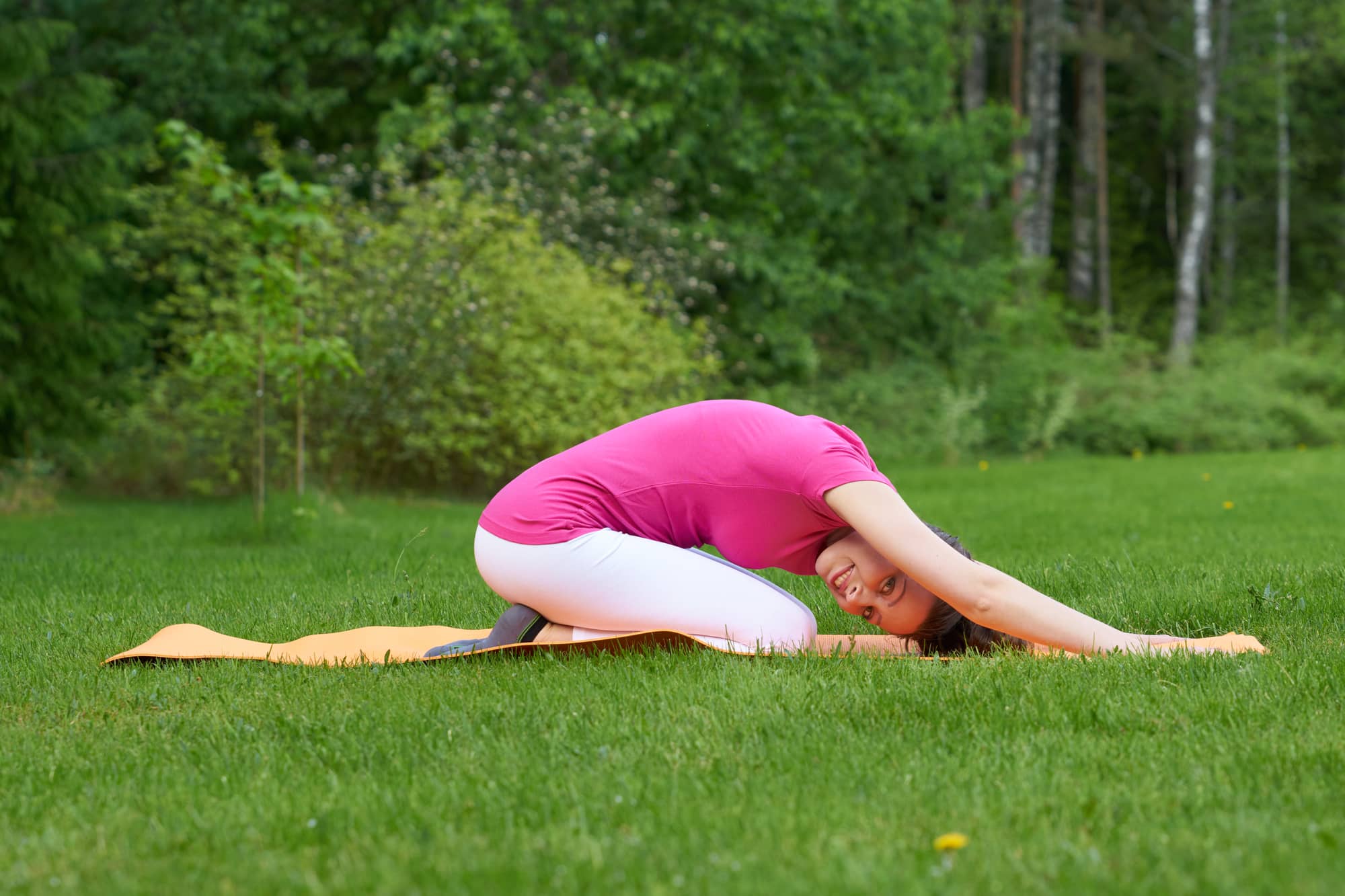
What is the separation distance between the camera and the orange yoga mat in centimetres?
405

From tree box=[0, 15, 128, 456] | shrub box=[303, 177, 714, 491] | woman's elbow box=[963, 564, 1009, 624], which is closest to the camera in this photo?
woman's elbow box=[963, 564, 1009, 624]

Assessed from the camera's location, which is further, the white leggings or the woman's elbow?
the white leggings

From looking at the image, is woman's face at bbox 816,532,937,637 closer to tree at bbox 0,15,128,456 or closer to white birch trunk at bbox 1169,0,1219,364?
tree at bbox 0,15,128,456

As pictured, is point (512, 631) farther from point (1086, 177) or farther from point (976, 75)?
point (1086, 177)

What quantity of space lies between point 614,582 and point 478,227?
321 inches

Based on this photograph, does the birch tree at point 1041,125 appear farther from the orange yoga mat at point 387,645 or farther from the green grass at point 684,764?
the green grass at point 684,764

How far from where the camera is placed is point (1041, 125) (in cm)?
2661

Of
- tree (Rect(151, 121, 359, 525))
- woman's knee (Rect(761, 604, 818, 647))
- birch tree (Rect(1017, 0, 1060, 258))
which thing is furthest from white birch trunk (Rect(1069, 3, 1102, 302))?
woman's knee (Rect(761, 604, 818, 647))

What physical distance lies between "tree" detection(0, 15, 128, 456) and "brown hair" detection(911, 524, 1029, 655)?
866 centimetres

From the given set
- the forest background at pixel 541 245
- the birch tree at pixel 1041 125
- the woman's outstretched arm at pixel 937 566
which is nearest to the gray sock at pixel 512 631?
the woman's outstretched arm at pixel 937 566

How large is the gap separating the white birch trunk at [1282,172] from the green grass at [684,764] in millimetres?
25809

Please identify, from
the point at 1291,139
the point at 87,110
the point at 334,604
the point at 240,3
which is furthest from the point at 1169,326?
the point at 334,604

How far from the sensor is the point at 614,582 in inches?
157

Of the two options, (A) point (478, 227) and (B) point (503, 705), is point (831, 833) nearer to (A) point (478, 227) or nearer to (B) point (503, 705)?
(B) point (503, 705)
